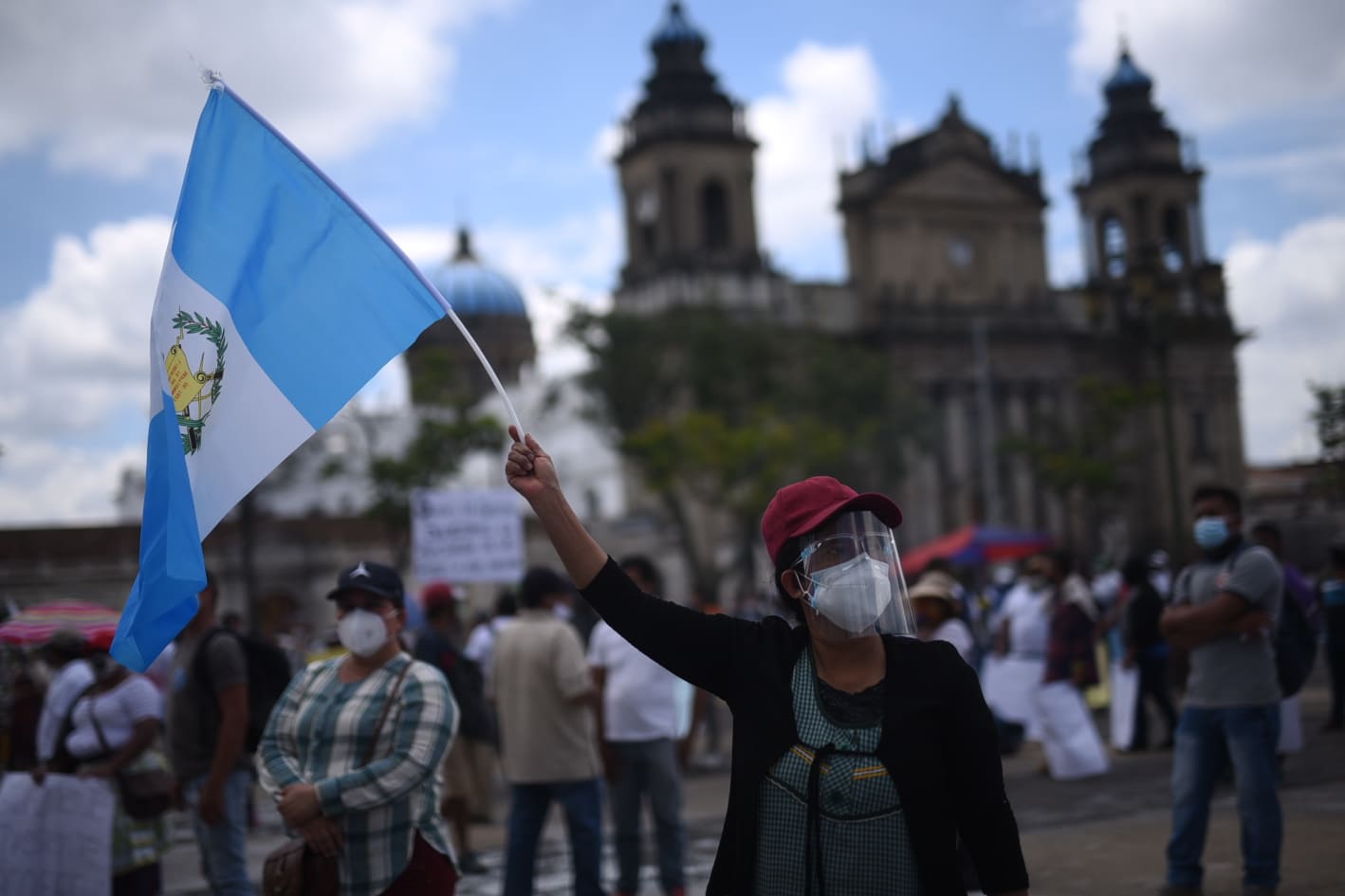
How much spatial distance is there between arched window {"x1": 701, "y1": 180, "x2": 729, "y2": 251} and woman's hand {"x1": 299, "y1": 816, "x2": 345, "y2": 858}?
49.3 meters

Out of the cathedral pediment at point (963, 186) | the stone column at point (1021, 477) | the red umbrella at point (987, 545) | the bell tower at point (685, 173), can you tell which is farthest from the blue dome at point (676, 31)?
the red umbrella at point (987, 545)

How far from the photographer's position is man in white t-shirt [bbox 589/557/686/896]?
25.6ft

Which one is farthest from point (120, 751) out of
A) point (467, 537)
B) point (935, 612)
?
point (467, 537)

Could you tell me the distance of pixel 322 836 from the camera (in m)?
4.94

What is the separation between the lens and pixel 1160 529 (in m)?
64.8

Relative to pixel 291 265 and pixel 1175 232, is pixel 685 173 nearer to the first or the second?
pixel 1175 232

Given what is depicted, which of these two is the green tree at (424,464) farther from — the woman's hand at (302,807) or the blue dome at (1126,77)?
the blue dome at (1126,77)

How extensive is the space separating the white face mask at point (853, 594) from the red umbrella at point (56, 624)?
459cm

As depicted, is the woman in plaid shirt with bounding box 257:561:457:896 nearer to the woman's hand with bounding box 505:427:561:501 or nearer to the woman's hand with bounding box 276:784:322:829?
the woman's hand with bounding box 276:784:322:829

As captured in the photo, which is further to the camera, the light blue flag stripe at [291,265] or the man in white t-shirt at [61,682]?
the man in white t-shirt at [61,682]

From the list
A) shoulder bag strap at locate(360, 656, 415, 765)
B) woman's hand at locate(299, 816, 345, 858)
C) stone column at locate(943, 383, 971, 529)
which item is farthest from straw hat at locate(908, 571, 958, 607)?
stone column at locate(943, 383, 971, 529)

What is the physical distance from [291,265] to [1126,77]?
67.9m

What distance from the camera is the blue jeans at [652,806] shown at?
305 inches

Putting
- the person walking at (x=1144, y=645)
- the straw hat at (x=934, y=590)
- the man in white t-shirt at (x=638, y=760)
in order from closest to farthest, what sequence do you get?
the man in white t-shirt at (x=638, y=760), the straw hat at (x=934, y=590), the person walking at (x=1144, y=645)
